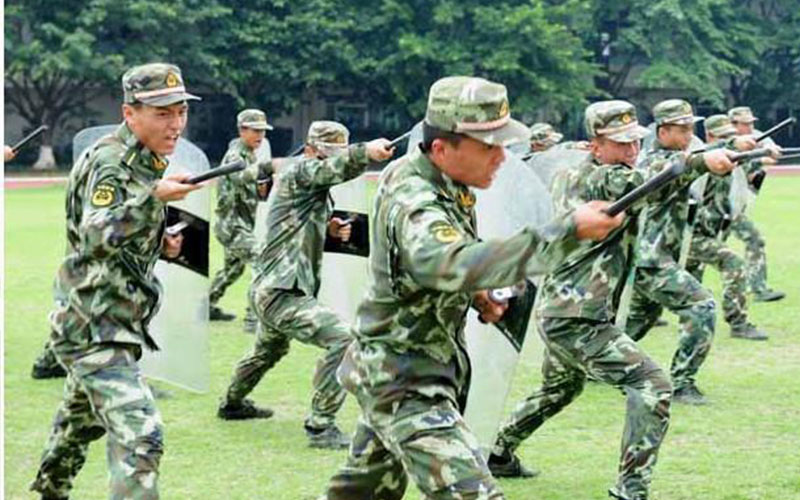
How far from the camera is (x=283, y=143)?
46125 millimetres

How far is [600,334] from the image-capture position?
6.63m

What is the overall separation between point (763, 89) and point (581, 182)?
44997 millimetres

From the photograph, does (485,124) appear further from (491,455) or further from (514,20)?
(514,20)

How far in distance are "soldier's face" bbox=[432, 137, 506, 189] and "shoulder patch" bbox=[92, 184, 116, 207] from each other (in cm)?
155

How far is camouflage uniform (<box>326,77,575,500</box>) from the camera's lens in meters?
4.29

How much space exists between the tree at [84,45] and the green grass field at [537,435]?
26.9 m

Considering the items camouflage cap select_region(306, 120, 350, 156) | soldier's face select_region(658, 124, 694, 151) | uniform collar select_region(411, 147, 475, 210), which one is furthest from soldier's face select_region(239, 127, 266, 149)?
uniform collar select_region(411, 147, 475, 210)

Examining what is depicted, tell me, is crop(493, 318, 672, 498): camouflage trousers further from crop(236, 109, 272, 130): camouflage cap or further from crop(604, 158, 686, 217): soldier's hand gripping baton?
crop(236, 109, 272, 130): camouflage cap

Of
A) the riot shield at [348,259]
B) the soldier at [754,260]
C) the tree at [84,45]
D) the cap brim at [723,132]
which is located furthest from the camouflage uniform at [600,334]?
the tree at [84,45]

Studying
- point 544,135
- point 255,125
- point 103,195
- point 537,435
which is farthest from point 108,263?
point 544,135

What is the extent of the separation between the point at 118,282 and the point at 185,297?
3183 millimetres

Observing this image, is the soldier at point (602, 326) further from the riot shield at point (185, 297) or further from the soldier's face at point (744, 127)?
the soldier's face at point (744, 127)

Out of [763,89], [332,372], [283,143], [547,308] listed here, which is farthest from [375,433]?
[763,89]

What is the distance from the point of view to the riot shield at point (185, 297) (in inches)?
347
